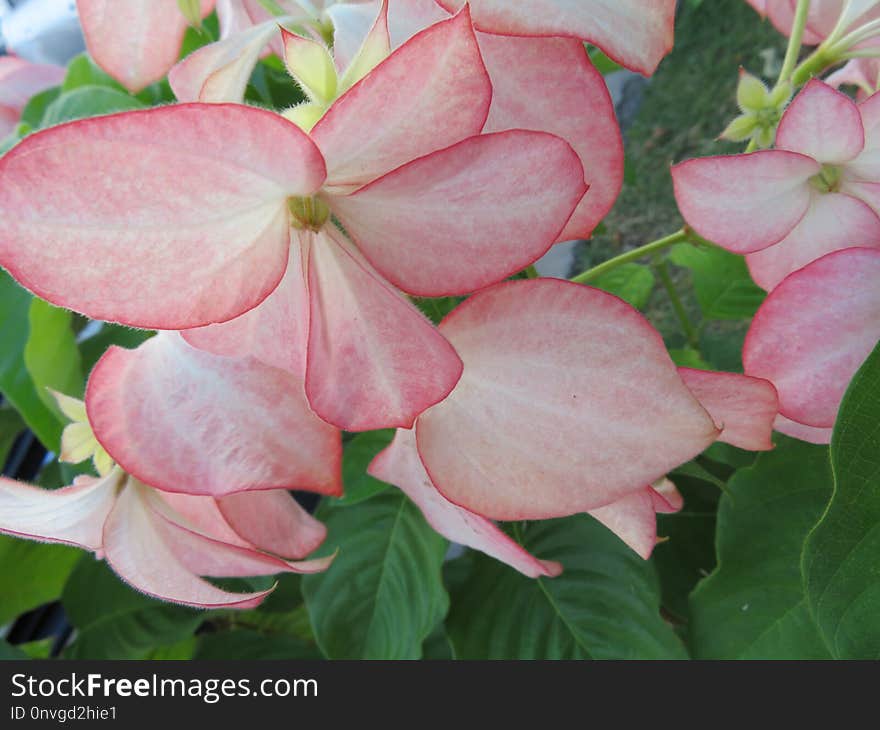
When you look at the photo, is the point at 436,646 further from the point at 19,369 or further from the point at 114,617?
the point at 19,369

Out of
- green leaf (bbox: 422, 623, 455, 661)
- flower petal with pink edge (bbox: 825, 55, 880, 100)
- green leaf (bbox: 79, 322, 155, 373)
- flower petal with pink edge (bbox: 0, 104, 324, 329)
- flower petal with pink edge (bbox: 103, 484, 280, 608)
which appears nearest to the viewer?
flower petal with pink edge (bbox: 0, 104, 324, 329)

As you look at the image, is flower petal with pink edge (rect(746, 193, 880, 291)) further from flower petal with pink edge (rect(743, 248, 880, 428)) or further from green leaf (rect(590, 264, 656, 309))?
green leaf (rect(590, 264, 656, 309))

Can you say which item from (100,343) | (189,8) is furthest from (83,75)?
(189,8)

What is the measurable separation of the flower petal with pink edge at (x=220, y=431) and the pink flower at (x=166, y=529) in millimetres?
49

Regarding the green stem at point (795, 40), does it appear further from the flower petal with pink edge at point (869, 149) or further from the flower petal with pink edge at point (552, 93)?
the flower petal with pink edge at point (552, 93)

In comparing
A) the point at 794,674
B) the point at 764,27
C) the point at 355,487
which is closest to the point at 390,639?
the point at 355,487

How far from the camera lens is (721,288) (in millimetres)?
650

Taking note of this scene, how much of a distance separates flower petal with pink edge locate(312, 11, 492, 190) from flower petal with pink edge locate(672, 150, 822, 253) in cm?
12

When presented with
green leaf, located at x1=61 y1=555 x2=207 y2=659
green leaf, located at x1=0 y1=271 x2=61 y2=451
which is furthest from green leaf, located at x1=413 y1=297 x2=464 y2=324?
green leaf, located at x1=61 y1=555 x2=207 y2=659

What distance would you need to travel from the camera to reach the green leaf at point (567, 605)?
52cm

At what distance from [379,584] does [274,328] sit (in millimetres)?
366

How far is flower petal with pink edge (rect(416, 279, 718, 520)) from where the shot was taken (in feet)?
0.74

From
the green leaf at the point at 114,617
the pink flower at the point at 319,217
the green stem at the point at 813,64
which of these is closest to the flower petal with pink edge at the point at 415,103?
the pink flower at the point at 319,217

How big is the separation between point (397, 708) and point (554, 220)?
11.4 inches
